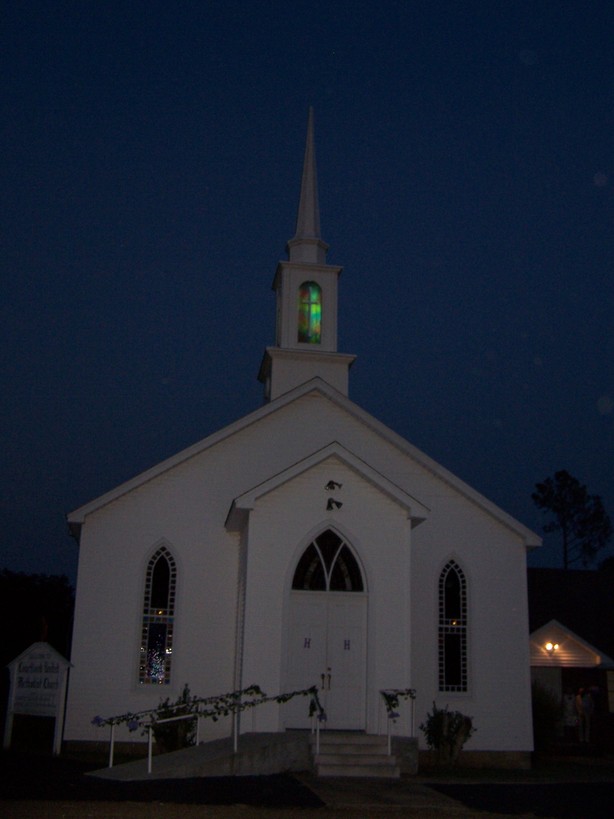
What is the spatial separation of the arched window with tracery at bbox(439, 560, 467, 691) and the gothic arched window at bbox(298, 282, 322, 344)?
6.53m

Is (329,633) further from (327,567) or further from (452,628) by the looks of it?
(452,628)

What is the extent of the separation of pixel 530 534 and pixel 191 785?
1032cm

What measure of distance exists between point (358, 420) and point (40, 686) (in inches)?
341

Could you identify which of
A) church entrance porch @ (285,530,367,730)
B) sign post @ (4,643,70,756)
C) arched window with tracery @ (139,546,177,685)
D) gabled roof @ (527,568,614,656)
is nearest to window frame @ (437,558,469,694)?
church entrance porch @ (285,530,367,730)

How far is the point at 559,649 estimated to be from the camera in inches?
1136

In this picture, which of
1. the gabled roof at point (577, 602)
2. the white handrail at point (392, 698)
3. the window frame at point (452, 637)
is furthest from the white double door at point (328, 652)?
the gabled roof at point (577, 602)

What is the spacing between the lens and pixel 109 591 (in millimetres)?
19531

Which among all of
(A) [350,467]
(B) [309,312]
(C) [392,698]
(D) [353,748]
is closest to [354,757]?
(D) [353,748]

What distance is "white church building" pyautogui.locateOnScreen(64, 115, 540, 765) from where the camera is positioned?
58.6 ft

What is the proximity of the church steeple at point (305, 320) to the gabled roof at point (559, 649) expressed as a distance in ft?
35.9

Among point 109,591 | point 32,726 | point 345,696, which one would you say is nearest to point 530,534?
point 345,696

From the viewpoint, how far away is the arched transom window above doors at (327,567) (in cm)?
1836

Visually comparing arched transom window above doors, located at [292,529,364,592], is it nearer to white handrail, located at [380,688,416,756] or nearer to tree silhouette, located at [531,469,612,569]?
white handrail, located at [380,688,416,756]

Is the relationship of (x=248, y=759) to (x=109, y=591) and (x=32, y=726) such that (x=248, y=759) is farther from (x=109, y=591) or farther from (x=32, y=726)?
(x=32, y=726)
